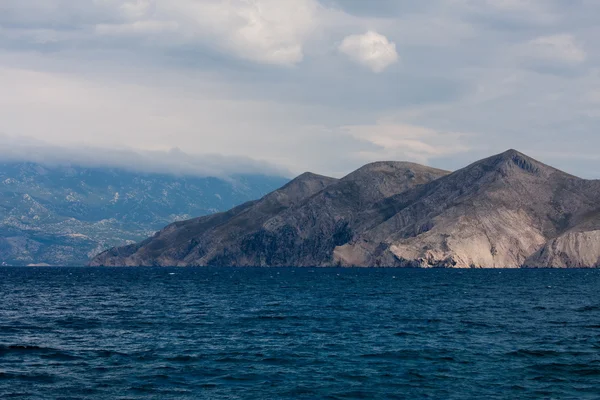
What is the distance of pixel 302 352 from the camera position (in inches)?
2343

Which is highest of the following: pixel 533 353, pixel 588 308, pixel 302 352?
pixel 588 308

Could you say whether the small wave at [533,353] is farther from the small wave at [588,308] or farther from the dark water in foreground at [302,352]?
the small wave at [588,308]

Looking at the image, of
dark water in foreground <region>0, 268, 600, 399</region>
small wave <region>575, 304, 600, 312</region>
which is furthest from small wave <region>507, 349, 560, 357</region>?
small wave <region>575, 304, 600, 312</region>

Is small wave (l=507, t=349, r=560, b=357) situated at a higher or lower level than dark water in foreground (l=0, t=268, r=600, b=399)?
higher

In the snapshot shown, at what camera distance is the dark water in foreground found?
151 ft

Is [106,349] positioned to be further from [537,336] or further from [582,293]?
[582,293]

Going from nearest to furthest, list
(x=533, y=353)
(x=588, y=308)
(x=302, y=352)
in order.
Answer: (x=533, y=353)
(x=302, y=352)
(x=588, y=308)

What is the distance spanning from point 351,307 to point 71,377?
58.0 m

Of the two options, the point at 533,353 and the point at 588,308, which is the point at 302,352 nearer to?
the point at 533,353

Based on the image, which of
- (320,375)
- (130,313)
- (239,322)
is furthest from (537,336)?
(130,313)

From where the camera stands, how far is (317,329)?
7438cm

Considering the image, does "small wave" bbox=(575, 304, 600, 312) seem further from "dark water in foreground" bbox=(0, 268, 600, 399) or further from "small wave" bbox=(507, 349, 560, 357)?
"small wave" bbox=(507, 349, 560, 357)

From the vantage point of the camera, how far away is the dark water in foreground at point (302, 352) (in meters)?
46.0

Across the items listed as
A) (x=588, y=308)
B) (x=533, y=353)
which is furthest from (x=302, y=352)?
(x=588, y=308)
